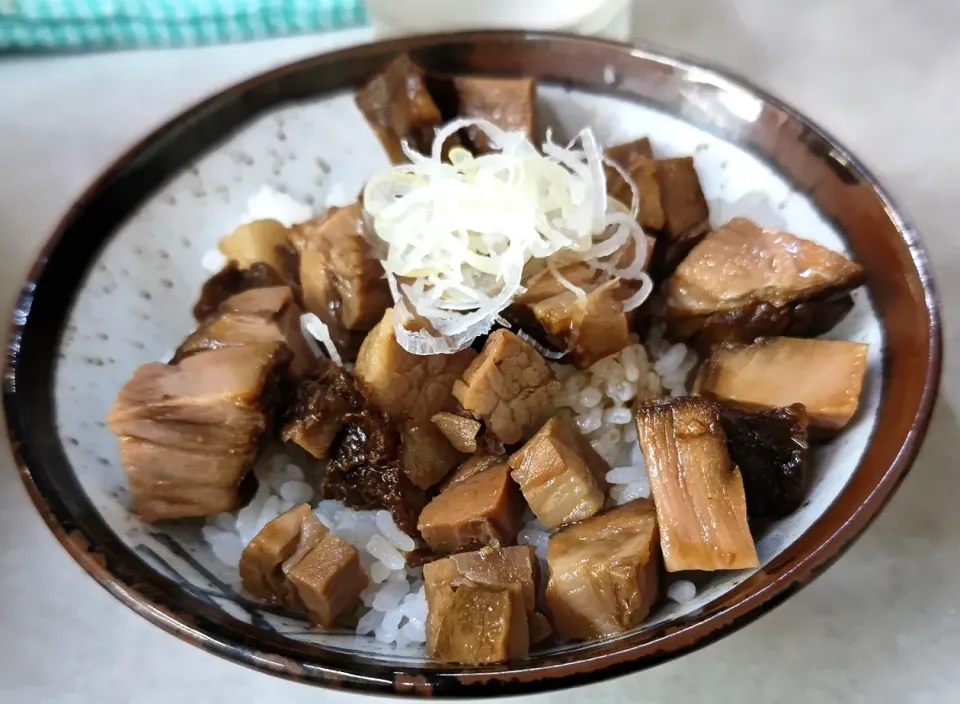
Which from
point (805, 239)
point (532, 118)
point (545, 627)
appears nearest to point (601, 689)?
point (545, 627)

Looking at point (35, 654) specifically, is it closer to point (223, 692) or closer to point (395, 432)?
point (223, 692)

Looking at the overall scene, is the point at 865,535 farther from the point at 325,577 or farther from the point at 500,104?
the point at 500,104

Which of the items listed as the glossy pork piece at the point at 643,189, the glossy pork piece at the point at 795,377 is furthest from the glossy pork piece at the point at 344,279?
the glossy pork piece at the point at 795,377

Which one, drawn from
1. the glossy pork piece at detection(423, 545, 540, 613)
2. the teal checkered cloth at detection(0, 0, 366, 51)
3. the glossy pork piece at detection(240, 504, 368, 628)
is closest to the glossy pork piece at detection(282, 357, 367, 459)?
the glossy pork piece at detection(240, 504, 368, 628)

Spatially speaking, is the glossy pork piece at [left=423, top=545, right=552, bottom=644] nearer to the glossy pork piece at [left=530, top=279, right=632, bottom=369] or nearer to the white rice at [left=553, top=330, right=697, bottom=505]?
the white rice at [left=553, top=330, right=697, bottom=505]

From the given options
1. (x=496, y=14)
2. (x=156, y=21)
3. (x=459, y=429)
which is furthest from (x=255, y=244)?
(x=156, y=21)

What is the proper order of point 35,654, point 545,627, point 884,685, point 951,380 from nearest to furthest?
1. point 545,627
2. point 884,685
3. point 35,654
4. point 951,380

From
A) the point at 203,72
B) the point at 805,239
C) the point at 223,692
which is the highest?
the point at 203,72

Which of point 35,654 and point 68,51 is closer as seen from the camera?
point 35,654
